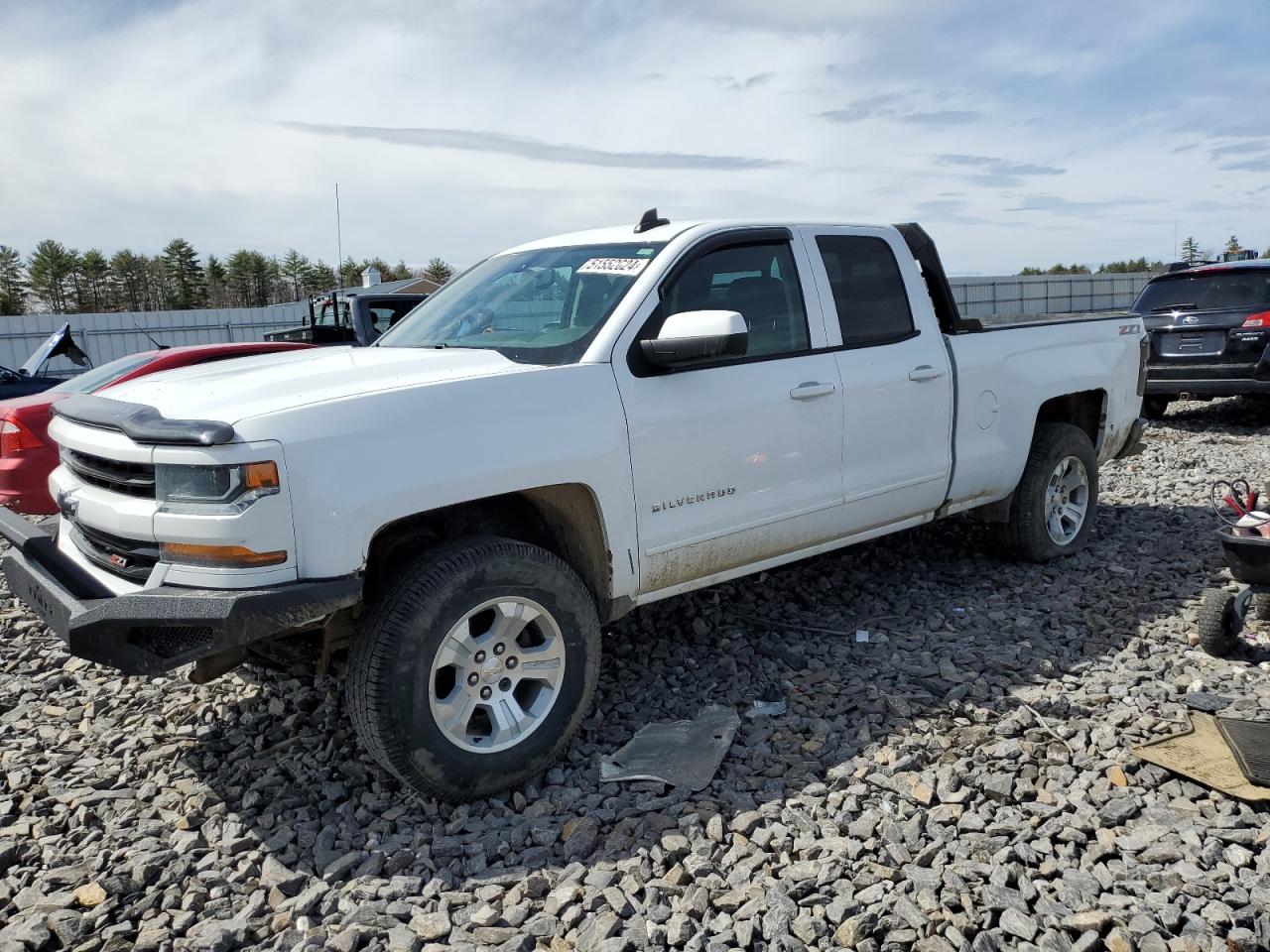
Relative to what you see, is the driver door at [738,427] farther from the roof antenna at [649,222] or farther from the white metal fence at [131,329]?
the white metal fence at [131,329]

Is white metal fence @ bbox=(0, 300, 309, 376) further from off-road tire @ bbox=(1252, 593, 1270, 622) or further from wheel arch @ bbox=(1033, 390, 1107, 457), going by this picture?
off-road tire @ bbox=(1252, 593, 1270, 622)

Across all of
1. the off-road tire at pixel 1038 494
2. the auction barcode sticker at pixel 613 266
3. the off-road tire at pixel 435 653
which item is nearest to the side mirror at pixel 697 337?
the auction barcode sticker at pixel 613 266

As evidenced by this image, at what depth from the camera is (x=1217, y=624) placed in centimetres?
430

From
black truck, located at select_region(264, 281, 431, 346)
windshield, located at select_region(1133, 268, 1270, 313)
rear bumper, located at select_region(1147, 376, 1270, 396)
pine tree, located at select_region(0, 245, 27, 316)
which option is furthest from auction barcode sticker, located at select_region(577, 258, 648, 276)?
pine tree, located at select_region(0, 245, 27, 316)

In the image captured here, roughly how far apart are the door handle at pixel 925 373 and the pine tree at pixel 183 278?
183 ft

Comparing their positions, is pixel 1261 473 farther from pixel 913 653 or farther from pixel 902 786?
pixel 902 786

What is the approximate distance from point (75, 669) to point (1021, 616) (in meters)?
4.67

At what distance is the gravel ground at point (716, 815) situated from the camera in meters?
2.76

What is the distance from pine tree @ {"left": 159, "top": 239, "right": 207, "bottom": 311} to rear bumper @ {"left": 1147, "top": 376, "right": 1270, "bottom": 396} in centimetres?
5315

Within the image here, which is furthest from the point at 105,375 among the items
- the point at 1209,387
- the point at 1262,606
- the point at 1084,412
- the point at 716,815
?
the point at 1209,387

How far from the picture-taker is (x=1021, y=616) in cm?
495

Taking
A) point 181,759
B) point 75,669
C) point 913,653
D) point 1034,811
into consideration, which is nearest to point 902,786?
point 1034,811

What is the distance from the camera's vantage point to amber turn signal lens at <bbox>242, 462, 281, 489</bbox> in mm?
2865

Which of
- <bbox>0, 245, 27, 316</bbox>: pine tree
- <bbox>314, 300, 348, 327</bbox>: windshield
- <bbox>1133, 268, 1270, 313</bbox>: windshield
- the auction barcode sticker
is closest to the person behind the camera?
the auction barcode sticker
